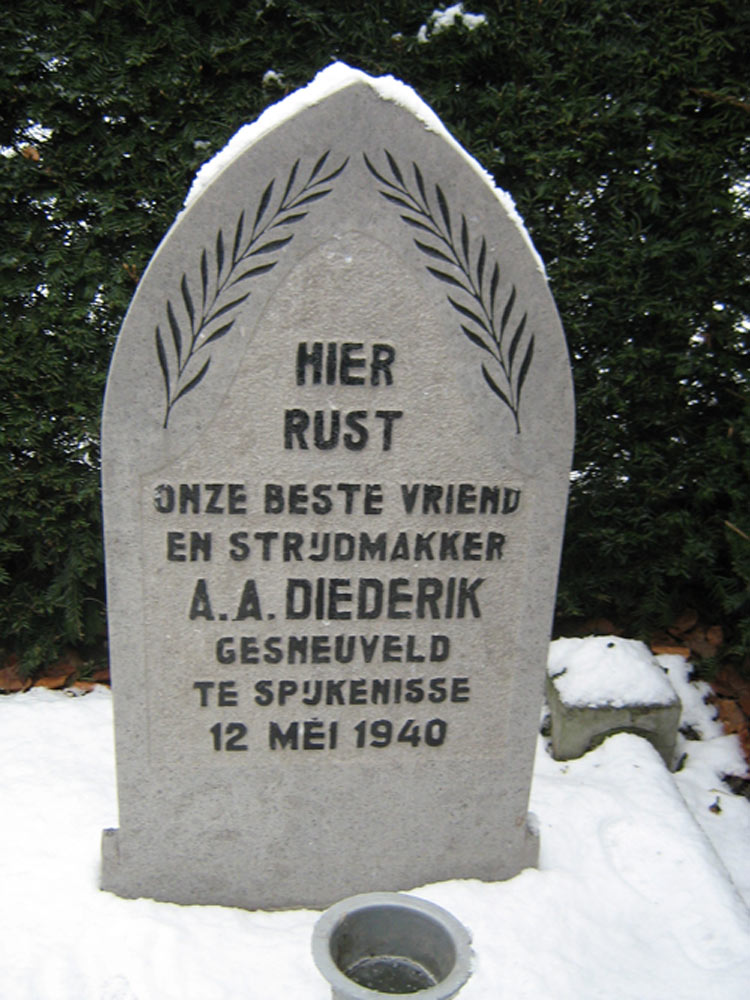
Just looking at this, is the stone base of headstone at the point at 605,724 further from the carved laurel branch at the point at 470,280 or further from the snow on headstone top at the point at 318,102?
the snow on headstone top at the point at 318,102

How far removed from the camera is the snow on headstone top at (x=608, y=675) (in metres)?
3.35

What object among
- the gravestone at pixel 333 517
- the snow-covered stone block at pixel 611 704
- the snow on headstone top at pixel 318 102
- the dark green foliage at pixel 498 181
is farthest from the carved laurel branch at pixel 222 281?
the snow-covered stone block at pixel 611 704

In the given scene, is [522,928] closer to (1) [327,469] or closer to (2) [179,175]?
(1) [327,469]

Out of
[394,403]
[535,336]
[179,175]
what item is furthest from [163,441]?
[179,175]

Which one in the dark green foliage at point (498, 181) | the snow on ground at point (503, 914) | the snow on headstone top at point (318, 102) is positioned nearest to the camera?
the snow on headstone top at point (318, 102)

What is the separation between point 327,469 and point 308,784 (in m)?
0.92

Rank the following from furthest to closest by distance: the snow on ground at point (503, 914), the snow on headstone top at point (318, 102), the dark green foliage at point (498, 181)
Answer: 1. the dark green foliage at point (498, 181)
2. the snow on ground at point (503, 914)
3. the snow on headstone top at point (318, 102)

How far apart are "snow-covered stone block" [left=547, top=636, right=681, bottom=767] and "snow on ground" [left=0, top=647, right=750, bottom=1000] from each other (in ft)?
0.36

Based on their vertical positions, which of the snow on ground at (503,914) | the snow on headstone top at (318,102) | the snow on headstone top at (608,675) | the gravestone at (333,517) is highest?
the snow on headstone top at (318,102)

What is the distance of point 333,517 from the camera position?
7.86ft

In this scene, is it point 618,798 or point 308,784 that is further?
point 618,798

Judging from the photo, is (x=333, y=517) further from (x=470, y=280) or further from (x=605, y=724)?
(x=605, y=724)

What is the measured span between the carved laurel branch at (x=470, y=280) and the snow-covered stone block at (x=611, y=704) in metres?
1.40

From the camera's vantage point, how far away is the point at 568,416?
238 cm
